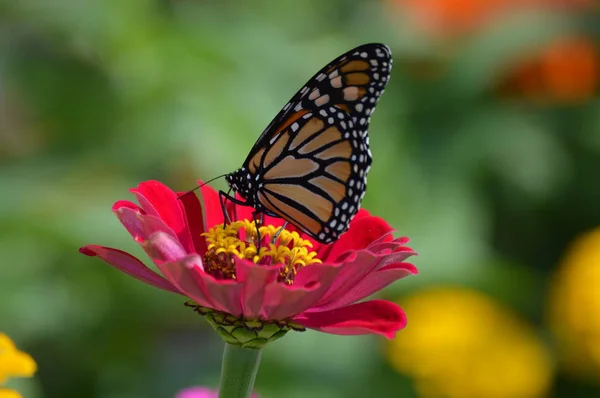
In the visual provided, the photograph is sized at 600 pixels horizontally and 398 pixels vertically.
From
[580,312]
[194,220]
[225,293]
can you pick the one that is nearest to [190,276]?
[225,293]

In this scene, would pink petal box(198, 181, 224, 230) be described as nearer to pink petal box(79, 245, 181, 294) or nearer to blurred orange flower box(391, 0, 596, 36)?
pink petal box(79, 245, 181, 294)

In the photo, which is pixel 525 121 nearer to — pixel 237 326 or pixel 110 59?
pixel 110 59

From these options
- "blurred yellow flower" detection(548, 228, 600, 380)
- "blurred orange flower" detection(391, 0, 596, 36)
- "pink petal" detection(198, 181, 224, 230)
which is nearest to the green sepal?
"pink petal" detection(198, 181, 224, 230)

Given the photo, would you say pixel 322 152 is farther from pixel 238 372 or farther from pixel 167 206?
pixel 238 372

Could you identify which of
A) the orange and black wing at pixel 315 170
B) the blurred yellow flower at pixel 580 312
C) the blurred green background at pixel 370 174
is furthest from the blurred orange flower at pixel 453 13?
the orange and black wing at pixel 315 170

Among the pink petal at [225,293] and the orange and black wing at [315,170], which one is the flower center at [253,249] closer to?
the orange and black wing at [315,170]
